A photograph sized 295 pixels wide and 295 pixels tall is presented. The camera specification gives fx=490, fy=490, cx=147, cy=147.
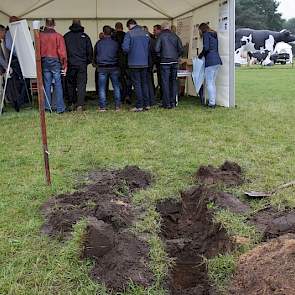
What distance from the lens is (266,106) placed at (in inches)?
427

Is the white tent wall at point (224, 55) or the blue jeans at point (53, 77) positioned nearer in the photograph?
the blue jeans at point (53, 77)

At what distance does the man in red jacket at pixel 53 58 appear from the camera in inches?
380

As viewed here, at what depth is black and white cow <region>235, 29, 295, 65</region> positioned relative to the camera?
127ft

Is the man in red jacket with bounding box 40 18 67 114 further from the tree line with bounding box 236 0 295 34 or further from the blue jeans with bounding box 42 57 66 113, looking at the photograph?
the tree line with bounding box 236 0 295 34

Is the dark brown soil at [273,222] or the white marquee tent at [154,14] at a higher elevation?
the white marquee tent at [154,14]

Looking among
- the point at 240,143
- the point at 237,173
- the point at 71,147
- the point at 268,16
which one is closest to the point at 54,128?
the point at 71,147

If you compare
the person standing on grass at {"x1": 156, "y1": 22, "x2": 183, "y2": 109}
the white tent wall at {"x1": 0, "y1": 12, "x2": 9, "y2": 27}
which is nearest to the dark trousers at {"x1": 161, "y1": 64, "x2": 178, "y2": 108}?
the person standing on grass at {"x1": 156, "y1": 22, "x2": 183, "y2": 109}

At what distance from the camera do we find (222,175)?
5.00m

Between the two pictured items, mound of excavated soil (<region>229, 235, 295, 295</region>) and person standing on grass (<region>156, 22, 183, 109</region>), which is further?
person standing on grass (<region>156, 22, 183, 109</region>)

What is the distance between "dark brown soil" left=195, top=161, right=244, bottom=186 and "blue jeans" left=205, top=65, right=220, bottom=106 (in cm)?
517

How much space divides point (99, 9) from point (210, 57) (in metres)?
4.84

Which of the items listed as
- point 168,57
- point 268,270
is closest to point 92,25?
point 168,57

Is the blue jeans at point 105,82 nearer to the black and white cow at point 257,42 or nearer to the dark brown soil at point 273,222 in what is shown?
the dark brown soil at point 273,222

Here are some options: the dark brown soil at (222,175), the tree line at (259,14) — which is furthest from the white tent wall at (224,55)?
the tree line at (259,14)
